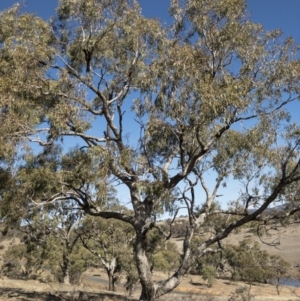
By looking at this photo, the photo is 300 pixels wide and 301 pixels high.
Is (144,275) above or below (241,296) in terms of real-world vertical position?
above

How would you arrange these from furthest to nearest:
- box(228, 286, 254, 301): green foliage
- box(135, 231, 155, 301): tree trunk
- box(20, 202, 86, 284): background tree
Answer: box(20, 202, 86, 284): background tree → box(228, 286, 254, 301): green foliage → box(135, 231, 155, 301): tree trunk

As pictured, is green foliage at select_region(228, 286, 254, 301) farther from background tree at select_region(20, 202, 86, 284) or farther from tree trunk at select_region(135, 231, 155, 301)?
background tree at select_region(20, 202, 86, 284)

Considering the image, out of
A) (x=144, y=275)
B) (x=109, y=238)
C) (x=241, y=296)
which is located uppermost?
(x=109, y=238)

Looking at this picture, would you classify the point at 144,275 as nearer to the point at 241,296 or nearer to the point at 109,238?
the point at 241,296

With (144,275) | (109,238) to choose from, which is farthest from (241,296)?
(109,238)

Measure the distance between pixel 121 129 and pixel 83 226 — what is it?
13700mm

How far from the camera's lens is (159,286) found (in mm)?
8633

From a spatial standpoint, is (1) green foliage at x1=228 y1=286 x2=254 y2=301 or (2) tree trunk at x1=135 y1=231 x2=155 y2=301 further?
(1) green foliage at x1=228 y1=286 x2=254 y2=301

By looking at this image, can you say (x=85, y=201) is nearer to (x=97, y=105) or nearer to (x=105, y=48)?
(x=97, y=105)

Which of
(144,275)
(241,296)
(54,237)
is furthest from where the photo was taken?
(54,237)

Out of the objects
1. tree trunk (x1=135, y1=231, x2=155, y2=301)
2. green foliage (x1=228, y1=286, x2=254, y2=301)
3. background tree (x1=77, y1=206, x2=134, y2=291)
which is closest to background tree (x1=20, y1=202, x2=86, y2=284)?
background tree (x1=77, y1=206, x2=134, y2=291)

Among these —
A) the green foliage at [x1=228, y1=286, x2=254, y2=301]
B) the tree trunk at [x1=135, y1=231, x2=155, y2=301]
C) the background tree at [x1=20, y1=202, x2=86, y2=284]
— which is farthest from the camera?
the background tree at [x1=20, y1=202, x2=86, y2=284]

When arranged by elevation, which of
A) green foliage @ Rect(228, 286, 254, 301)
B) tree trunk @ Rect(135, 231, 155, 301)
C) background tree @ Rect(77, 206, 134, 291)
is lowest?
green foliage @ Rect(228, 286, 254, 301)

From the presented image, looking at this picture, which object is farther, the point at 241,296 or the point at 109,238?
the point at 109,238
